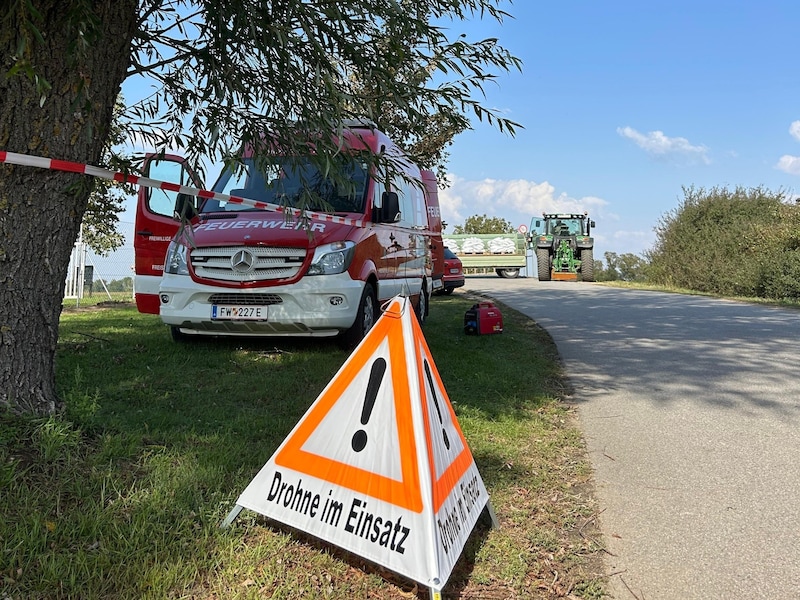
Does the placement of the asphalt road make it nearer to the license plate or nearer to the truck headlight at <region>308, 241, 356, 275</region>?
the truck headlight at <region>308, 241, 356, 275</region>

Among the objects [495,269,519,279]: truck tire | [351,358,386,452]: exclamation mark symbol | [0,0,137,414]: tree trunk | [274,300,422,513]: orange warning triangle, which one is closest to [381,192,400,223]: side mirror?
[0,0,137,414]: tree trunk

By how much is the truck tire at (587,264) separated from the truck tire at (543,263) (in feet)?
4.83

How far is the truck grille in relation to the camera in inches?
260

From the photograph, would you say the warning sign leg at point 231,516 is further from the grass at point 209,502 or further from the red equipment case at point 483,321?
the red equipment case at point 483,321

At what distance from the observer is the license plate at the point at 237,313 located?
21.6ft

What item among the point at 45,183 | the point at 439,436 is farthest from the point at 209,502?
the point at 45,183

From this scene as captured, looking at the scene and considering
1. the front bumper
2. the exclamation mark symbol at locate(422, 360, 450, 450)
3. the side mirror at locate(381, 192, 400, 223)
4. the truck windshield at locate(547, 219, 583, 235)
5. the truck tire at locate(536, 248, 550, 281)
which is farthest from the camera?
the truck windshield at locate(547, 219, 583, 235)

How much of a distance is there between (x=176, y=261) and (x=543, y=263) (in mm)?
23054

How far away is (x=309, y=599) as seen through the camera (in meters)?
2.44

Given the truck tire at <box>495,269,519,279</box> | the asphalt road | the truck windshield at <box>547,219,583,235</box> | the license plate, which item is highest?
the truck windshield at <box>547,219,583,235</box>

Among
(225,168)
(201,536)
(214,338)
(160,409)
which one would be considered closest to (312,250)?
(214,338)

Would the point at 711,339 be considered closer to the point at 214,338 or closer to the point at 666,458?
the point at 666,458

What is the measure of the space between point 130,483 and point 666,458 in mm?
3255

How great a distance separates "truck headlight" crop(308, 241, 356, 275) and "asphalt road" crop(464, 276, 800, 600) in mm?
2655
